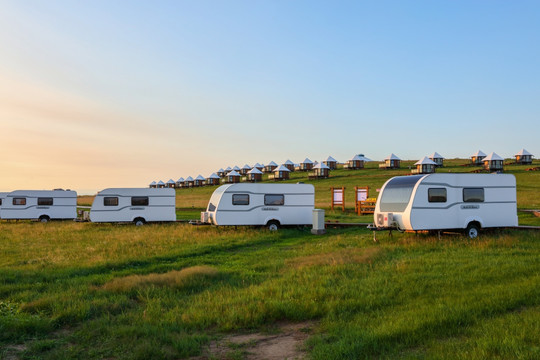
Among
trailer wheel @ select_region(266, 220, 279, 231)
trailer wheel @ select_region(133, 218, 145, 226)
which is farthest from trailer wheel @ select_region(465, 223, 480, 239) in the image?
trailer wheel @ select_region(133, 218, 145, 226)

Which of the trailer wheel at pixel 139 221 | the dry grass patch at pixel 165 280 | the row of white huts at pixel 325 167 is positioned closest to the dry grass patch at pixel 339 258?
the dry grass patch at pixel 165 280

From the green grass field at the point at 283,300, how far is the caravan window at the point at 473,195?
229 cm

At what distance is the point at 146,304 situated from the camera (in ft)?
27.8

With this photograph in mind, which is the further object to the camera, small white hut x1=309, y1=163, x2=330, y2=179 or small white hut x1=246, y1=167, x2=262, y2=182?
small white hut x1=246, y1=167, x2=262, y2=182

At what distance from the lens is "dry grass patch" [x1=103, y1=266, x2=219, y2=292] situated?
9.67 m

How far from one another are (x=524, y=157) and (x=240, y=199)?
82.3 m

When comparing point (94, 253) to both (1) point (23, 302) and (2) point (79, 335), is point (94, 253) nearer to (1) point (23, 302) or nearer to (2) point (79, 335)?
(1) point (23, 302)

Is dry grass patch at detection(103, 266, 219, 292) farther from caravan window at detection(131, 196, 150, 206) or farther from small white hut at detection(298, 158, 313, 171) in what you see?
small white hut at detection(298, 158, 313, 171)

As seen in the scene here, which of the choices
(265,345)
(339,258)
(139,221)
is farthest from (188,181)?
(265,345)

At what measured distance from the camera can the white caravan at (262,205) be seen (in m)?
21.6

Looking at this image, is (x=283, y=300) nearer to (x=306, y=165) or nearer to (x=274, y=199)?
(x=274, y=199)

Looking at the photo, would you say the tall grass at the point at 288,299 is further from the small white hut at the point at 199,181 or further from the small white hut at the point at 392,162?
the small white hut at the point at 199,181

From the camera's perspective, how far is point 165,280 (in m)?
10.2

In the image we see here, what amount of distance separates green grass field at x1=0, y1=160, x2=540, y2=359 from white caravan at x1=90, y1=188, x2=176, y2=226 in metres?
11.5
